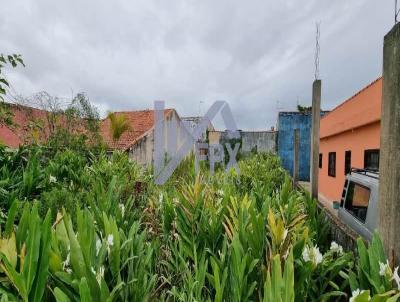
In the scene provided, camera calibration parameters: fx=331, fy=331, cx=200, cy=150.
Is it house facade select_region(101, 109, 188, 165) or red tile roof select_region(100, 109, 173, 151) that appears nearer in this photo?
house facade select_region(101, 109, 188, 165)

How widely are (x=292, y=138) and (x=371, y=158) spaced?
37.3 ft

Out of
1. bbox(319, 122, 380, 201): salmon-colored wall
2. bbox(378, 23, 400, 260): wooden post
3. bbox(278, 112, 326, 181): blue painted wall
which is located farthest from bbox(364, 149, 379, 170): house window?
bbox(278, 112, 326, 181): blue painted wall

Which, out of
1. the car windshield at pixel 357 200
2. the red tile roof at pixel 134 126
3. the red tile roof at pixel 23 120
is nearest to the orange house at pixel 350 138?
the car windshield at pixel 357 200

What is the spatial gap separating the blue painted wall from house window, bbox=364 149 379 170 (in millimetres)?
10335

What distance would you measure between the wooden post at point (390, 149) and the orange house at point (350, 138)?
5478 millimetres

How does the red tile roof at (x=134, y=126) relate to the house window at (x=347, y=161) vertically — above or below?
above

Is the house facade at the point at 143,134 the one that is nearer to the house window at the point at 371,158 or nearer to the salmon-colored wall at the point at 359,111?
the salmon-colored wall at the point at 359,111

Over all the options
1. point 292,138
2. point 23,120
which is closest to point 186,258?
point 23,120

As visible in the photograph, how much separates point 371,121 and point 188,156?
4.26m

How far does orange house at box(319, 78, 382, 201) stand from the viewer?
7607 mm

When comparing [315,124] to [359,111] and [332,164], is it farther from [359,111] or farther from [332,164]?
[332,164]

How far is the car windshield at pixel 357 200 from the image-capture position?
4164mm

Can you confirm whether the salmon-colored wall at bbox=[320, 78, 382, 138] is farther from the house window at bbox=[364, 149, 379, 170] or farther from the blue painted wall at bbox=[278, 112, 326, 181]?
the blue painted wall at bbox=[278, 112, 326, 181]

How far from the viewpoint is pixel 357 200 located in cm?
457
